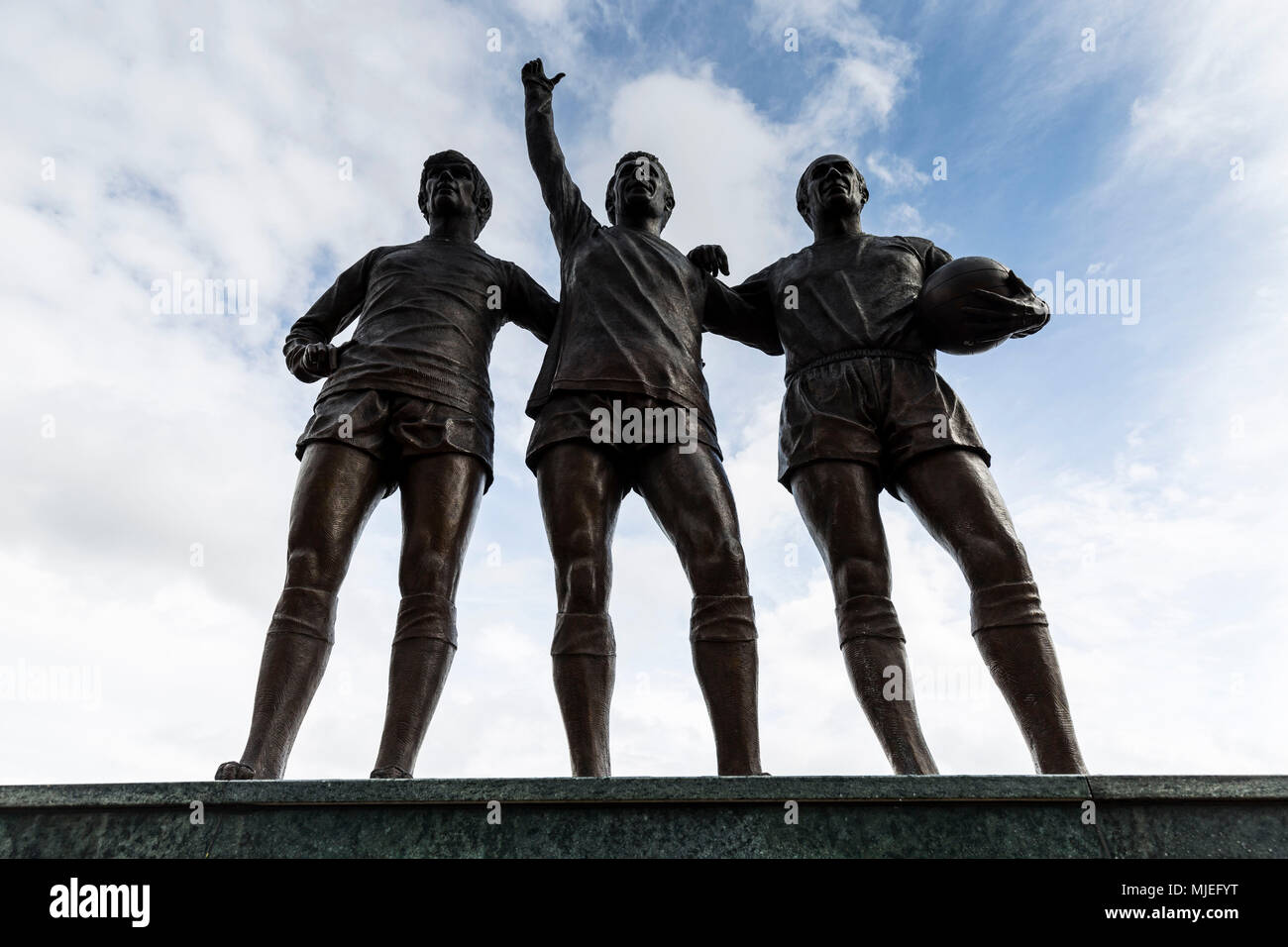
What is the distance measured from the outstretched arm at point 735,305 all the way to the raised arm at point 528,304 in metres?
1.01

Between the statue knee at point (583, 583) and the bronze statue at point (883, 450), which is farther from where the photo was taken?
the statue knee at point (583, 583)

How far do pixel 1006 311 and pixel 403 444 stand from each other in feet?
11.5

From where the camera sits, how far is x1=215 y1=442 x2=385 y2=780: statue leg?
5277 mm

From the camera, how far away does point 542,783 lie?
4.00 metres

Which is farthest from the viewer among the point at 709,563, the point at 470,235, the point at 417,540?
the point at 470,235

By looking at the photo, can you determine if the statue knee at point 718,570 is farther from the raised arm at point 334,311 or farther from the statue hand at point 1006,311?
the raised arm at point 334,311

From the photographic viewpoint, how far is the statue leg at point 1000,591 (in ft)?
16.7

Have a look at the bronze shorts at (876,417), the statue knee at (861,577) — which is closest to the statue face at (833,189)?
the bronze shorts at (876,417)

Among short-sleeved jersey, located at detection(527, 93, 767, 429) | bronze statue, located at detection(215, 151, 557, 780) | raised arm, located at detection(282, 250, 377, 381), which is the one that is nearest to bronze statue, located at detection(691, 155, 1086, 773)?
short-sleeved jersey, located at detection(527, 93, 767, 429)

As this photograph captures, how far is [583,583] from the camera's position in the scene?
5.64 m

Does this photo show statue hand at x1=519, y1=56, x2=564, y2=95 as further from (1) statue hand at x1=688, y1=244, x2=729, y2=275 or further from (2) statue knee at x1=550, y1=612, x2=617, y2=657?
(2) statue knee at x1=550, y1=612, x2=617, y2=657
